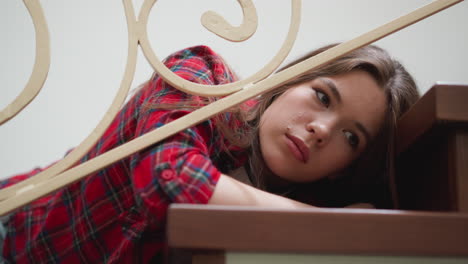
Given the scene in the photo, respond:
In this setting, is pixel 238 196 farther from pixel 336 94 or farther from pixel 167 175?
pixel 336 94

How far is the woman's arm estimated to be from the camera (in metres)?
0.56

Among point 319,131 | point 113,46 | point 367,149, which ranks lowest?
point 367,149

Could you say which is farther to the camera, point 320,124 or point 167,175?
point 320,124

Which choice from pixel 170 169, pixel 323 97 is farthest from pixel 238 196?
pixel 323 97

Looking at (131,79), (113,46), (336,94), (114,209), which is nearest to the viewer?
(131,79)

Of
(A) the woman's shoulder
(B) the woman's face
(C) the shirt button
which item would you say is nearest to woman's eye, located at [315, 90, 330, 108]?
(B) the woman's face

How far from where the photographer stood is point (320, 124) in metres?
0.79

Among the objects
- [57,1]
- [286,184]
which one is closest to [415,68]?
[286,184]

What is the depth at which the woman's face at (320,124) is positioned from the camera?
2.60 feet

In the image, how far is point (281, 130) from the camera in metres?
0.80

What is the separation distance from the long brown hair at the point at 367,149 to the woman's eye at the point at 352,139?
0.05m

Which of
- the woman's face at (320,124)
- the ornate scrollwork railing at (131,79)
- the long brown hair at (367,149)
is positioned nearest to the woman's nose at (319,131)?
the woman's face at (320,124)

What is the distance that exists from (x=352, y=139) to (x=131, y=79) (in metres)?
0.49

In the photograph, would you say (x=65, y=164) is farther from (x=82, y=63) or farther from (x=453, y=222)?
(x=82, y=63)
